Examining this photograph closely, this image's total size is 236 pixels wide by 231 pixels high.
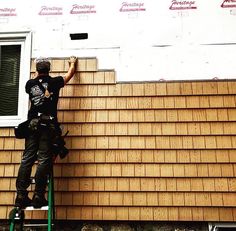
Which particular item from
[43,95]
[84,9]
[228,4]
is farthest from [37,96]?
[228,4]

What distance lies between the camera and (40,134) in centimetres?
462

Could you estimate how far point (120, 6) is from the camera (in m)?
5.55

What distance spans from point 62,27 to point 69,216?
103 inches

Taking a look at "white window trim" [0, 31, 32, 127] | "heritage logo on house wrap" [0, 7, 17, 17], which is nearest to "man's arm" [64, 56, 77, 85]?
"white window trim" [0, 31, 32, 127]

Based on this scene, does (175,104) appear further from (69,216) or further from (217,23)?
(69,216)

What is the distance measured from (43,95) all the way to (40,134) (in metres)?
0.49

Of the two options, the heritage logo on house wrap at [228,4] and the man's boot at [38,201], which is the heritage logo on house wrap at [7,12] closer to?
the man's boot at [38,201]

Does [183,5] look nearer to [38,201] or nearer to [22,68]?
[22,68]

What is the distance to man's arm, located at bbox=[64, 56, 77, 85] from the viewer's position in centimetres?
507

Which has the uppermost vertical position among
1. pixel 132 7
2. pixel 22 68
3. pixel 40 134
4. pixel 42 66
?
pixel 132 7

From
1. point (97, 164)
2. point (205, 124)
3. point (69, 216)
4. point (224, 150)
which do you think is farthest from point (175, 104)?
point (69, 216)

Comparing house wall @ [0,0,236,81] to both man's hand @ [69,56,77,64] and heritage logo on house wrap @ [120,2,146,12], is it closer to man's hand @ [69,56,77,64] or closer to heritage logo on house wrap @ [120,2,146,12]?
heritage logo on house wrap @ [120,2,146,12]

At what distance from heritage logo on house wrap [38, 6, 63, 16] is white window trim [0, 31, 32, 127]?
1.20 ft

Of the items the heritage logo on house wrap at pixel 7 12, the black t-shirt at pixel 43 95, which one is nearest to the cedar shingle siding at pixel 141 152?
the black t-shirt at pixel 43 95
